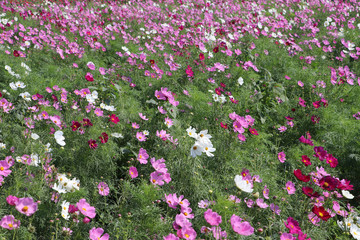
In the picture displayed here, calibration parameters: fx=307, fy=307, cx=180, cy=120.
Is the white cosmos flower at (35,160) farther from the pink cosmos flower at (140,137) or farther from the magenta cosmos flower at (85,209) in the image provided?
the pink cosmos flower at (140,137)

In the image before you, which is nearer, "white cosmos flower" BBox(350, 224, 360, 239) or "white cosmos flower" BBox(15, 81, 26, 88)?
"white cosmos flower" BBox(350, 224, 360, 239)

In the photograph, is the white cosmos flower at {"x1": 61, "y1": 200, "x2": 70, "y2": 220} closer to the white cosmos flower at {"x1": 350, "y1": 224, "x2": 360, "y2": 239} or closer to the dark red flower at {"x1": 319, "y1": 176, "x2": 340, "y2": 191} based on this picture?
the dark red flower at {"x1": 319, "y1": 176, "x2": 340, "y2": 191}

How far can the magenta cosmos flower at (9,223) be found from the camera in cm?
135

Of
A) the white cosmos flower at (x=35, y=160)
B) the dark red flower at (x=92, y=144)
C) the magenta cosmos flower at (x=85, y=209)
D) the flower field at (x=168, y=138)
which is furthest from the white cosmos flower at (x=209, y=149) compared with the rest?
the white cosmos flower at (x=35, y=160)

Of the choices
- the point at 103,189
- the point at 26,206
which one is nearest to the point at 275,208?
the point at 103,189

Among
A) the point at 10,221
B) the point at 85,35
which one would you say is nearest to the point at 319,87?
the point at 85,35

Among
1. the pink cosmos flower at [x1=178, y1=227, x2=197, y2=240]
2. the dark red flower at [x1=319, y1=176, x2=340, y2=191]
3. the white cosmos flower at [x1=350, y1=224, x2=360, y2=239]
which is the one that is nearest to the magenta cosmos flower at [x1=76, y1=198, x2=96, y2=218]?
the pink cosmos flower at [x1=178, y1=227, x2=197, y2=240]

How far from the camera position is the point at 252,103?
3.45 m

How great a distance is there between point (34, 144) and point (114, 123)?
698 mm

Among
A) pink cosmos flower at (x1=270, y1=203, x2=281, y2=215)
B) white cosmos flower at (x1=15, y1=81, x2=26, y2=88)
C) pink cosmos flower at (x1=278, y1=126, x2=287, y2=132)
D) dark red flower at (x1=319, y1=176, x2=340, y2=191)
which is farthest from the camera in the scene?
pink cosmos flower at (x1=278, y1=126, x2=287, y2=132)

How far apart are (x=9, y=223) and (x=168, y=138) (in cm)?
125

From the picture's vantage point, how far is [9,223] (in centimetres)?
136

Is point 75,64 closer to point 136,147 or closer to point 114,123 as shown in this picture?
point 114,123

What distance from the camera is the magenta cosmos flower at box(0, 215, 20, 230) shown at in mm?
1348
